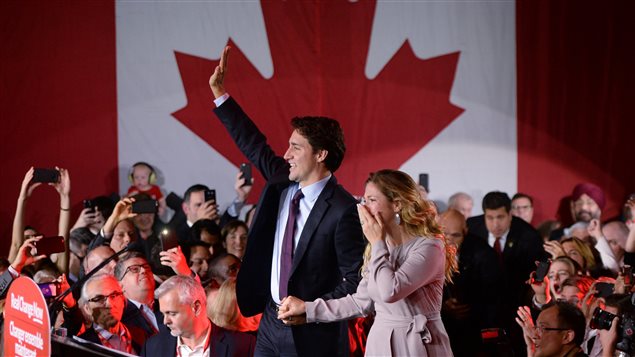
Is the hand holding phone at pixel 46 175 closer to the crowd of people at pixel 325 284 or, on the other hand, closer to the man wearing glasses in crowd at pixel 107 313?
the crowd of people at pixel 325 284

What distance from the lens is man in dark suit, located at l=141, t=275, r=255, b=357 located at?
3.89 metres

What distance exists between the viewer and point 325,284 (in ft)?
11.7

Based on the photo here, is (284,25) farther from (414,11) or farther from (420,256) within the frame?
(420,256)

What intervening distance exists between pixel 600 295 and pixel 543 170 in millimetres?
4565

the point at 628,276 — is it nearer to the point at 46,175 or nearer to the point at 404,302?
the point at 404,302

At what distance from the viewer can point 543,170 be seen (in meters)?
8.90

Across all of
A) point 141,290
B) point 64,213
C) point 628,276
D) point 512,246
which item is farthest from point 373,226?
point 512,246

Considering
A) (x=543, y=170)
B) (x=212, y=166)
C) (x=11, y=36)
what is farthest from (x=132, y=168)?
(x=543, y=170)

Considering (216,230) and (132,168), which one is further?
(132,168)

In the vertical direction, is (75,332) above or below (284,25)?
below

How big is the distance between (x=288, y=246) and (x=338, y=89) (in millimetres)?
5085

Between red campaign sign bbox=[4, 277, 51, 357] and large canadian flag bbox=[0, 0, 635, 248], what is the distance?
5.12 m

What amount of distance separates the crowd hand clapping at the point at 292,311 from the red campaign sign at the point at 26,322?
87cm

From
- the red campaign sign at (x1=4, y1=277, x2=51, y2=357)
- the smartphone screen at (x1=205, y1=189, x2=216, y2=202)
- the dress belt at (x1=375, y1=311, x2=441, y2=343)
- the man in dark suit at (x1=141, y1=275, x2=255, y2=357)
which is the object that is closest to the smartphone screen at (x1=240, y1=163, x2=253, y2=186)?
the smartphone screen at (x1=205, y1=189, x2=216, y2=202)
